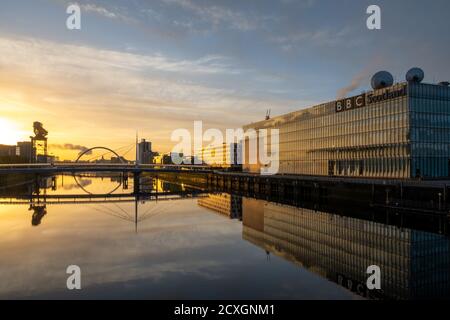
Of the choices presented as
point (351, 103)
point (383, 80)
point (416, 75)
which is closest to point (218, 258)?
point (416, 75)

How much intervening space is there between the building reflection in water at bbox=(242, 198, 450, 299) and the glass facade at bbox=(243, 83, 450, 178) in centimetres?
3176

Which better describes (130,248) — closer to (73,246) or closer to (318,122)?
(73,246)

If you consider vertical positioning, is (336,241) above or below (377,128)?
below

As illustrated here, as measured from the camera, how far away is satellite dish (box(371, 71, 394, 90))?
81438 mm

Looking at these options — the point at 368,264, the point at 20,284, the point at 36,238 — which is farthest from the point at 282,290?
the point at 36,238

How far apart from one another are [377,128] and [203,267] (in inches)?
2541

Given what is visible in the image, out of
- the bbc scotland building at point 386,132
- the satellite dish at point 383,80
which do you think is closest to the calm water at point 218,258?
the bbc scotland building at point 386,132

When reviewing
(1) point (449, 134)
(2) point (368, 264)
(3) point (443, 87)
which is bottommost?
(2) point (368, 264)

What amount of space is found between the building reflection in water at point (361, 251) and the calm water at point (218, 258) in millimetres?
74

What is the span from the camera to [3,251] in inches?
1196

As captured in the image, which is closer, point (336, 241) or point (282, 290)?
point (282, 290)

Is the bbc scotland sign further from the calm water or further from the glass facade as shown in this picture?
the calm water

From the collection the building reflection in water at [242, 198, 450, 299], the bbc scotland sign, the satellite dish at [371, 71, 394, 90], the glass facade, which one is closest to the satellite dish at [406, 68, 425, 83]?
the glass facade
